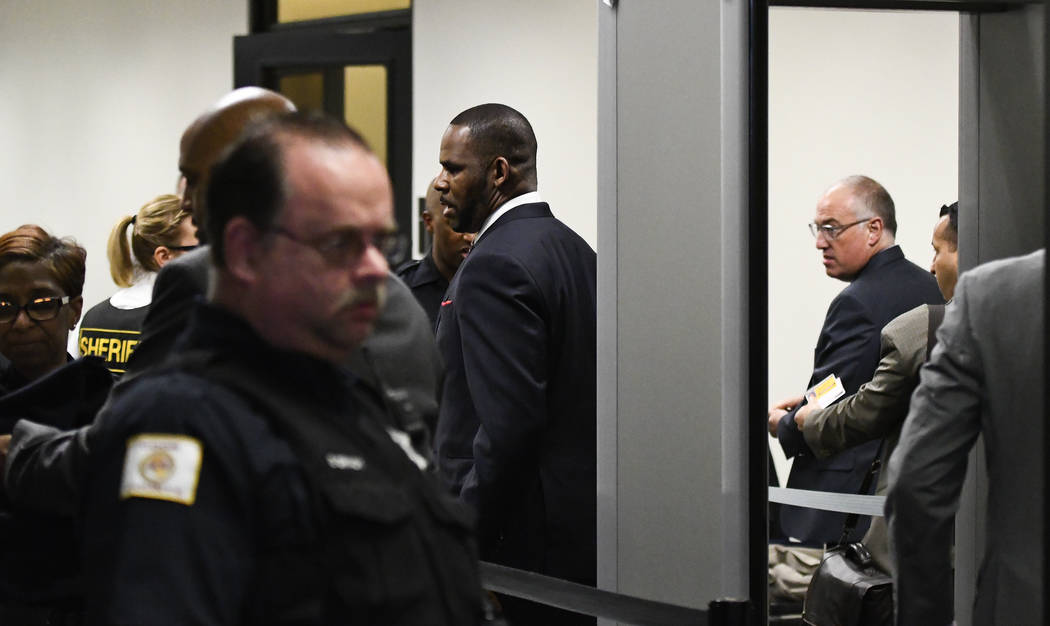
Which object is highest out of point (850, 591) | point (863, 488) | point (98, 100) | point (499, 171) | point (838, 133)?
point (98, 100)

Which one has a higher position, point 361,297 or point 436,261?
point 436,261

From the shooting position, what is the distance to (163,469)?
1.10 metres

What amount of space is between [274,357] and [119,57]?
21.3 feet

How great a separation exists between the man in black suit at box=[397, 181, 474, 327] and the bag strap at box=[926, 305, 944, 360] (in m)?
1.73

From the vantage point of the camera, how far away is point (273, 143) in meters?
1.22

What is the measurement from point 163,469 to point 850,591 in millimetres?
2423

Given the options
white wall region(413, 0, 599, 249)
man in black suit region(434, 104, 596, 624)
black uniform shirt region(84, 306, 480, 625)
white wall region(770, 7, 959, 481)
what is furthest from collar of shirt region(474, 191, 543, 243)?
white wall region(413, 0, 599, 249)

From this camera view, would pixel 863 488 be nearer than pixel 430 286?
Yes

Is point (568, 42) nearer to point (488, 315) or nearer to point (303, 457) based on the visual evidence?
point (488, 315)

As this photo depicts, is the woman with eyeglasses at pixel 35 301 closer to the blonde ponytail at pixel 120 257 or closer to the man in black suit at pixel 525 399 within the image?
the man in black suit at pixel 525 399

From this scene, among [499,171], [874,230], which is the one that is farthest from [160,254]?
[874,230]

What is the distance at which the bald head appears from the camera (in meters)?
1.83

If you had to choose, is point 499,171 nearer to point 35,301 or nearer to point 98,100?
point 35,301

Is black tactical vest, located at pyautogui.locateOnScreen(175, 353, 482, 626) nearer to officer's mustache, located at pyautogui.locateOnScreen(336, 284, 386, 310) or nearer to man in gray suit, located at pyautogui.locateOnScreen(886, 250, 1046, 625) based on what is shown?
officer's mustache, located at pyautogui.locateOnScreen(336, 284, 386, 310)
